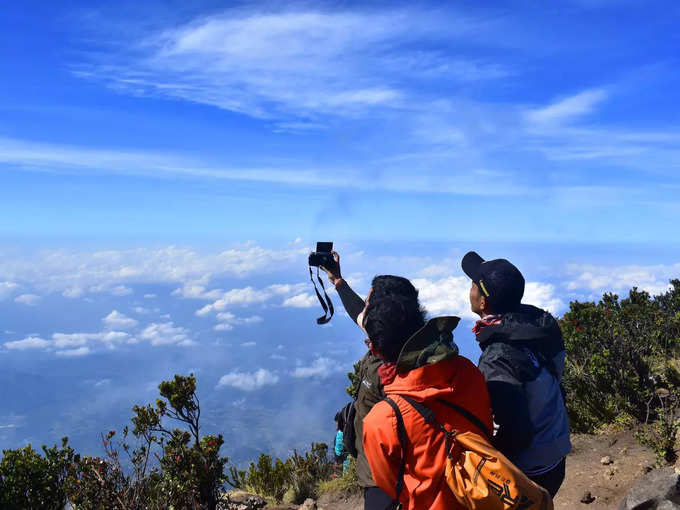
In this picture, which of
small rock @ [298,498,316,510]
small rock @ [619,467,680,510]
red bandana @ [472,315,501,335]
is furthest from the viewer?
small rock @ [298,498,316,510]

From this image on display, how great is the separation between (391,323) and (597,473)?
5.56m

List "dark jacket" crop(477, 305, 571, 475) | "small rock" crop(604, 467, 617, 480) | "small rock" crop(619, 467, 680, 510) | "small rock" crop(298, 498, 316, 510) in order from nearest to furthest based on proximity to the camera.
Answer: "dark jacket" crop(477, 305, 571, 475) → "small rock" crop(619, 467, 680, 510) → "small rock" crop(604, 467, 617, 480) → "small rock" crop(298, 498, 316, 510)

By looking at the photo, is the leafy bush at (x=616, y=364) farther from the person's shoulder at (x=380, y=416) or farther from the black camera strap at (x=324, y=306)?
the person's shoulder at (x=380, y=416)

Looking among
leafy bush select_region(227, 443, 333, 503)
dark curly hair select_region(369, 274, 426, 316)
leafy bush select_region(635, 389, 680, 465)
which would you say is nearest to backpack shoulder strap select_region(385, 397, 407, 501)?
dark curly hair select_region(369, 274, 426, 316)

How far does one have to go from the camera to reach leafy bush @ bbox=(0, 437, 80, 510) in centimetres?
512

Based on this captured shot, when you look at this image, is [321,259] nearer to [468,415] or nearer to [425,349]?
[425,349]

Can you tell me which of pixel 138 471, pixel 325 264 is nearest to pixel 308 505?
pixel 138 471

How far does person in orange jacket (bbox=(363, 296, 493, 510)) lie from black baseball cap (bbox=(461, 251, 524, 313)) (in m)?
0.61

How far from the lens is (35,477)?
17.4ft

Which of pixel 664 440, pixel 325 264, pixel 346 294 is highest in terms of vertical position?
pixel 325 264

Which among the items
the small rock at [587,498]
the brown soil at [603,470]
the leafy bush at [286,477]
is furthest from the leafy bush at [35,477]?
the small rock at [587,498]

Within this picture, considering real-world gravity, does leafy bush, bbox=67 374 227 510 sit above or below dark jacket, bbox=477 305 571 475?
below

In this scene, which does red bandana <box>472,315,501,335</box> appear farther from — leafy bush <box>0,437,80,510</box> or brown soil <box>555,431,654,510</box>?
leafy bush <box>0,437,80,510</box>

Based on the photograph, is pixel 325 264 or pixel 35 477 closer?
pixel 325 264
